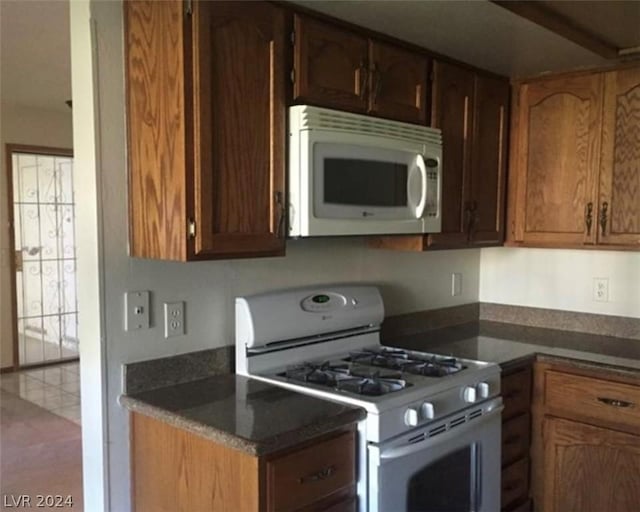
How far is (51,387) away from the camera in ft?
15.9

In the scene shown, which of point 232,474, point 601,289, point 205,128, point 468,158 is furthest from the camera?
point 601,289

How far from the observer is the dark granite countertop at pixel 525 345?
7.70 ft

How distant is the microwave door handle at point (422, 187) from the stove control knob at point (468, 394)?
635 mm

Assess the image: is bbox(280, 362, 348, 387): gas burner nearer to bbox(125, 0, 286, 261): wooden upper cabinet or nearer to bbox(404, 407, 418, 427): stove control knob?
bbox(404, 407, 418, 427): stove control knob

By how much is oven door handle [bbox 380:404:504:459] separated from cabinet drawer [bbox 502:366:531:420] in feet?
0.48

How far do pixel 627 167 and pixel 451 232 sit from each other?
2.52 ft

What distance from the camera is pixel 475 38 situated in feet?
7.16

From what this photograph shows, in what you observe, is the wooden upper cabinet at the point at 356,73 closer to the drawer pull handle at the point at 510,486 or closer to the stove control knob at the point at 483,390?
the stove control knob at the point at 483,390

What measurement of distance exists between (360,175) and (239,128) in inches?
18.5

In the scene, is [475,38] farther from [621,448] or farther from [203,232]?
[621,448]

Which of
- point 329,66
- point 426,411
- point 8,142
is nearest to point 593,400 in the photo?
point 426,411

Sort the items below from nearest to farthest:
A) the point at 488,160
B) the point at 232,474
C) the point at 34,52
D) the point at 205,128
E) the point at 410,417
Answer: the point at 232,474 < the point at 205,128 < the point at 410,417 < the point at 488,160 < the point at 34,52

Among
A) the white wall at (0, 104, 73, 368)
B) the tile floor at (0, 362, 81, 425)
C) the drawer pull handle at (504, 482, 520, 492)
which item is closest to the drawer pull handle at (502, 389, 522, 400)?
the drawer pull handle at (504, 482, 520, 492)

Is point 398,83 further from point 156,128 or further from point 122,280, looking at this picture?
point 122,280
